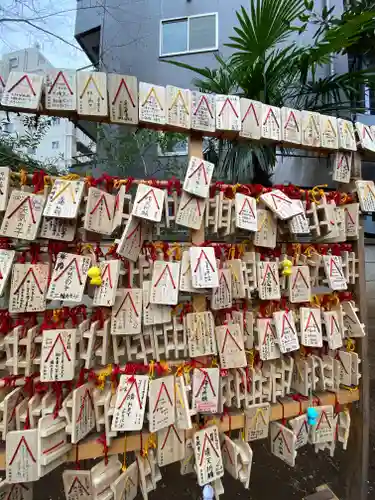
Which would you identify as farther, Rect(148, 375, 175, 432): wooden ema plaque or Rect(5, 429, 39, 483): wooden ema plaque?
Rect(148, 375, 175, 432): wooden ema plaque

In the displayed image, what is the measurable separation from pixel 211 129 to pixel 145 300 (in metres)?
0.65

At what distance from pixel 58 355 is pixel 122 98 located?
2.74 ft

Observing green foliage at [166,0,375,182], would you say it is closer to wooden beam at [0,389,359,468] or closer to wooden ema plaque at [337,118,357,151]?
wooden ema plaque at [337,118,357,151]

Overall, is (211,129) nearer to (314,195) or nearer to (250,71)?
(314,195)

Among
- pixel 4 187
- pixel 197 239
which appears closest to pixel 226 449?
pixel 197 239

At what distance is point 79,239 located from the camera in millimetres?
998

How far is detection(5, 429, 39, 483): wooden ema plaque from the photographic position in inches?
33.4

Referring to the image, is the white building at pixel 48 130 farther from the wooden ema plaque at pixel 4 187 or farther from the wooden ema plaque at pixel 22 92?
the wooden ema plaque at pixel 4 187

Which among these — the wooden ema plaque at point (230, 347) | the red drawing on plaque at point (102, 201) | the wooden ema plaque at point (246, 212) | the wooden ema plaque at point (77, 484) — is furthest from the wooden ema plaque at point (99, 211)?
the wooden ema plaque at point (77, 484)

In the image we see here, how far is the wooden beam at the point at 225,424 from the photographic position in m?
0.96

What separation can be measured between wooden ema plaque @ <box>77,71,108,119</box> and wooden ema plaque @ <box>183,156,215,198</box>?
33cm

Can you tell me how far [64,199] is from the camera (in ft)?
2.90

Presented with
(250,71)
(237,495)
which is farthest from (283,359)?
(250,71)

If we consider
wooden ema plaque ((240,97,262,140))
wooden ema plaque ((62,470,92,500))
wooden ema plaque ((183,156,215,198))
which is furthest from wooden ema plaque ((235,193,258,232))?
wooden ema plaque ((62,470,92,500))
